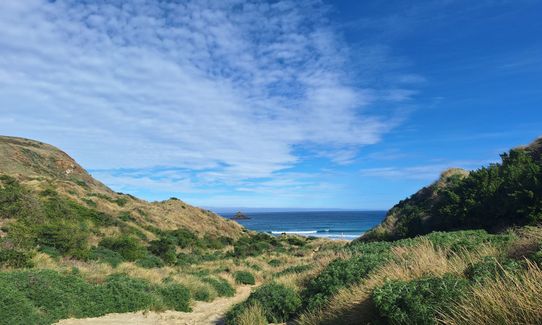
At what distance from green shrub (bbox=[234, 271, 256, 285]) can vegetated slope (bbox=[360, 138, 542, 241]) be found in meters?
8.50

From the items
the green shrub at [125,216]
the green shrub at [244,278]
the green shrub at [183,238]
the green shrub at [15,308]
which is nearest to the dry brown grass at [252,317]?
the green shrub at [15,308]

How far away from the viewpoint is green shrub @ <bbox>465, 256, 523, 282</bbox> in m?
4.93

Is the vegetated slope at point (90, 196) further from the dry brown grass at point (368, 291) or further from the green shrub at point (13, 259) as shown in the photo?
the dry brown grass at point (368, 291)

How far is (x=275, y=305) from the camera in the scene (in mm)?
10523

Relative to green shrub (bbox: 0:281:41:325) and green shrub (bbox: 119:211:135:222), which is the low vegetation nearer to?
green shrub (bbox: 0:281:41:325)

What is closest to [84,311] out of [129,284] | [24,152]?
[129,284]

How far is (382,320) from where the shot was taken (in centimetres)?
548

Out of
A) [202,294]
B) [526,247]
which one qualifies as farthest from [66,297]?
[526,247]

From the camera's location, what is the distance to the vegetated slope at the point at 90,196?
38062 mm

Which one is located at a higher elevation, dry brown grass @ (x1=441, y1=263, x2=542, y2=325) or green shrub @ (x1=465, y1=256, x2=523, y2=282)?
green shrub @ (x1=465, y1=256, x2=523, y2=282)


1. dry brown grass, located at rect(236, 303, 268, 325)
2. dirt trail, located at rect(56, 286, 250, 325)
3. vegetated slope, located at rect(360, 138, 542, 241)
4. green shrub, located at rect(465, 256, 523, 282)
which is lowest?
dirt trail, located at rect(56, 286, 250, 325)

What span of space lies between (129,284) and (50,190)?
26799 mm

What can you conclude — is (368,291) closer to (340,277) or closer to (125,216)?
(340,277)

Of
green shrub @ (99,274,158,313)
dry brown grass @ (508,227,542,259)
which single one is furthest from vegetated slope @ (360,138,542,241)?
green shrub @ (99,274,158,313)
